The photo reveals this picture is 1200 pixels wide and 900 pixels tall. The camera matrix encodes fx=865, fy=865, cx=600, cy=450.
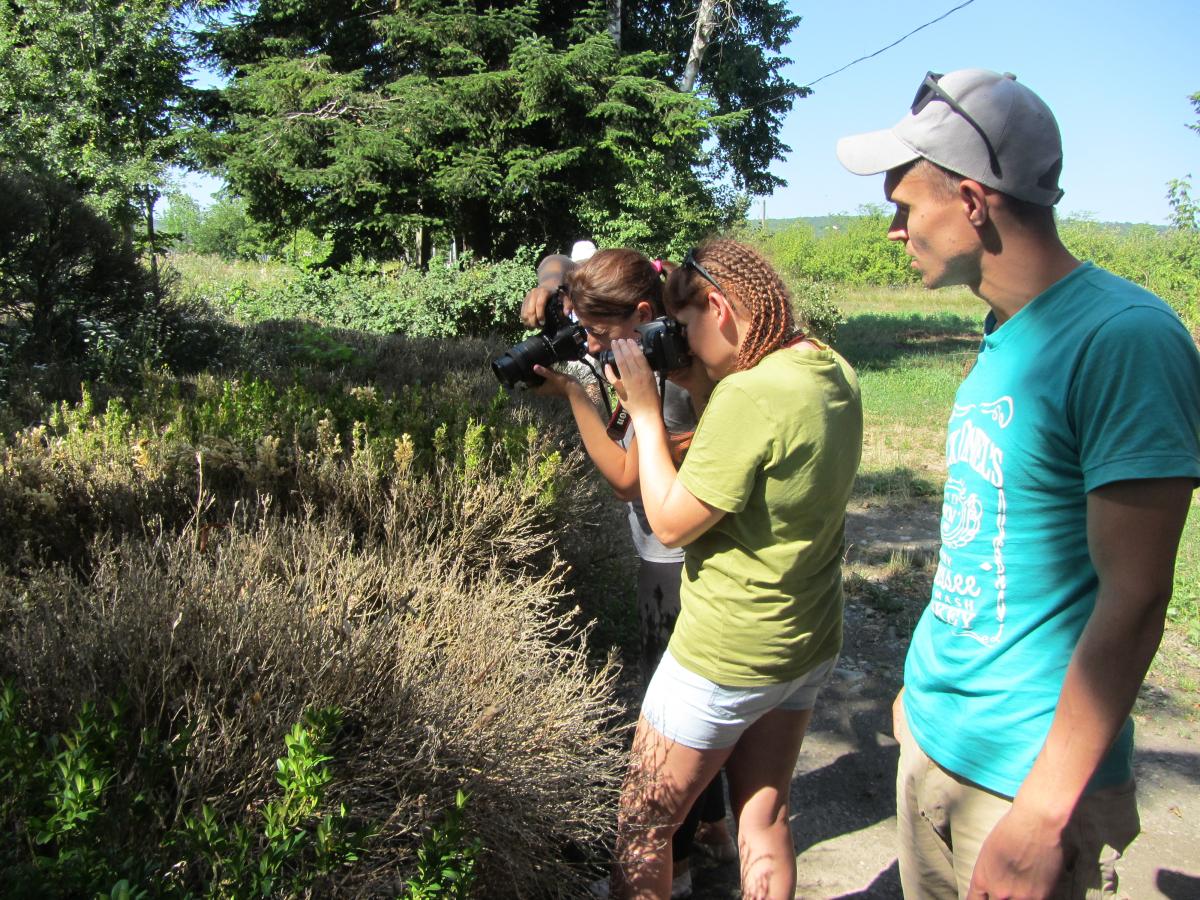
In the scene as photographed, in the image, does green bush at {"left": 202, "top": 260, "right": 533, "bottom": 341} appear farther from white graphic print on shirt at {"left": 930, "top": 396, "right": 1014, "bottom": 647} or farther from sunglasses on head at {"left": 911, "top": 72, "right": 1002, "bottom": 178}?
white graphic print on shirt at {"left": 930, "top": 396, "right": 1014, "bottom": 647}

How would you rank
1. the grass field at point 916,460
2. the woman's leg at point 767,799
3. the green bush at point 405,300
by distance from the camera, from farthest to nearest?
the green bush at point 405,300 → the grass field at point 916,460 → the woman's leg at point 767,799

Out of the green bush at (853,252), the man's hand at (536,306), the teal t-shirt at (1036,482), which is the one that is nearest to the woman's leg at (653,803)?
the teal t-shirt at (1036,482)

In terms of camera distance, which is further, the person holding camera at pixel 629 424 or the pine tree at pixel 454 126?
the pine tree at pixel 454 126

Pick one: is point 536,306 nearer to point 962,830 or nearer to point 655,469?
point 655,469

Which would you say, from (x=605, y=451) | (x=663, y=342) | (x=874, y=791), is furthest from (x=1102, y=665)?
(x=874, y=791)

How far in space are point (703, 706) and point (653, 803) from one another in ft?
1.03

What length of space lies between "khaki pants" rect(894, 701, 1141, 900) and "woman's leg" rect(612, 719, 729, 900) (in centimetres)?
47

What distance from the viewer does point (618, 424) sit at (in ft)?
8.87

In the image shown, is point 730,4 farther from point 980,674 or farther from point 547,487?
point 980,674

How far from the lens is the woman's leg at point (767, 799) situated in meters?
2.25

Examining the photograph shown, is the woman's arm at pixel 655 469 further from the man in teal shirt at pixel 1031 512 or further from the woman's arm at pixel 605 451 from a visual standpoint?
the man in teal shirt at pixel 1031 512

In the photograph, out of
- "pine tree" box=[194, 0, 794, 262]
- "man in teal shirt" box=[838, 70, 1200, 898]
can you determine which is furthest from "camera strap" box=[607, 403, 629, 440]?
"pine tree" box=[194, 0, 794, 262]

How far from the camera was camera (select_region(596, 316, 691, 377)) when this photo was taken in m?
2.08

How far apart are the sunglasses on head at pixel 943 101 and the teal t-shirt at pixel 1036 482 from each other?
235 mm
